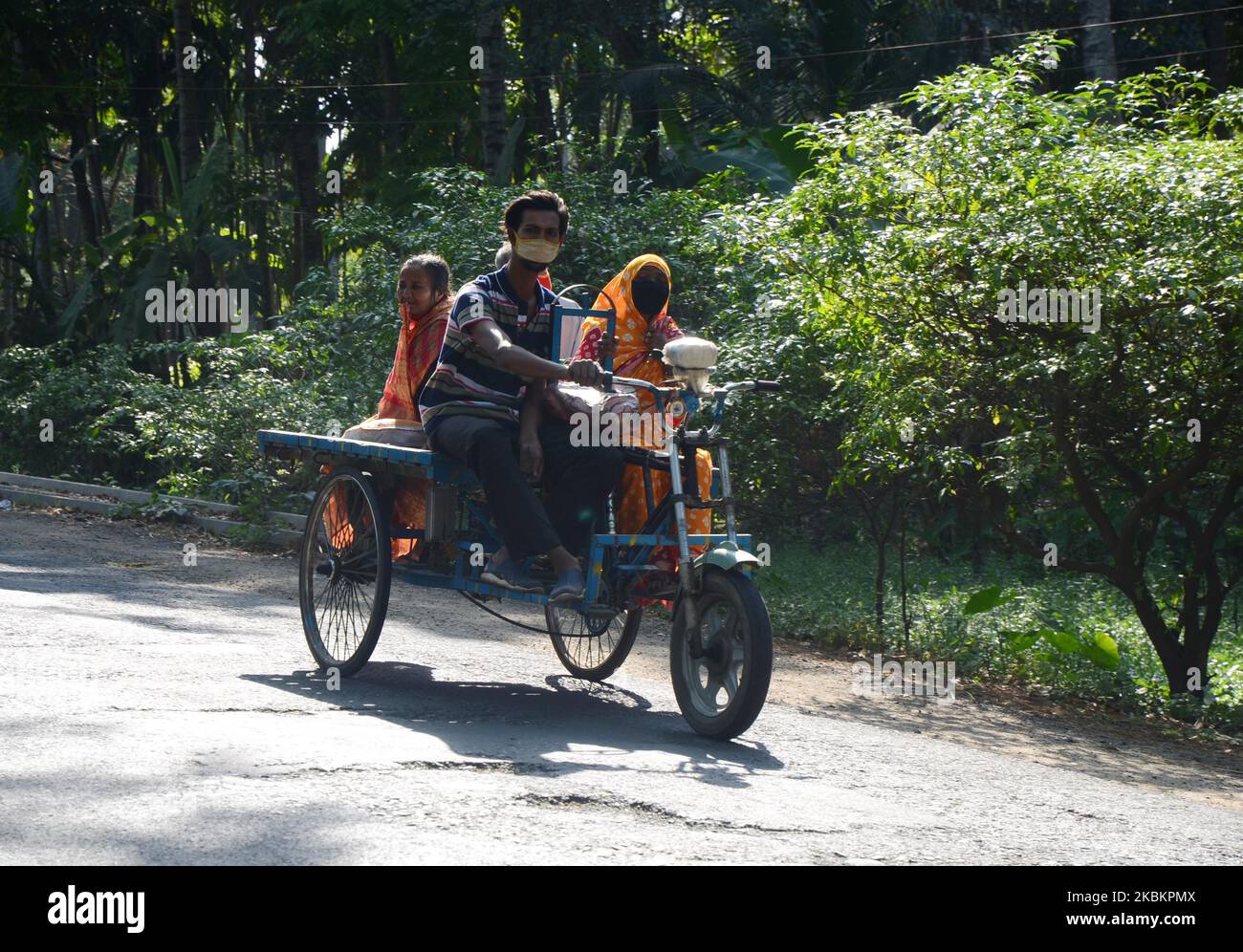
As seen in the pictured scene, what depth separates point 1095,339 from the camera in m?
7.41

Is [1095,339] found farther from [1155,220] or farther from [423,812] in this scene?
[423,812]

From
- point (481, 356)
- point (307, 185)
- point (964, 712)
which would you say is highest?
point (307, 185)

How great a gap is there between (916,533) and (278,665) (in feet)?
30.4

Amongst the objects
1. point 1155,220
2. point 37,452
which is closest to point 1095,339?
point 1155,220

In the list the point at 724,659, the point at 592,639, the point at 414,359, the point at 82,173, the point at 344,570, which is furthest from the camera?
the point at 82,173

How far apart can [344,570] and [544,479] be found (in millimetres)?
1152

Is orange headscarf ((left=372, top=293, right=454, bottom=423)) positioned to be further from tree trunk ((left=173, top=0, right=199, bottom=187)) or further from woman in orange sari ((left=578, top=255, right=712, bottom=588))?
tree trunk ((left=173, top=0, right=199, bottom=187))

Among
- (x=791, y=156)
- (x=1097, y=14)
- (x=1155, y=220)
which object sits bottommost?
(x=1155, y=220)

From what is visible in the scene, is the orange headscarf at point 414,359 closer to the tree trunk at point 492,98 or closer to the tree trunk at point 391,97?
the tree trunk at point 492,98

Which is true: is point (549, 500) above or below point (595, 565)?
above

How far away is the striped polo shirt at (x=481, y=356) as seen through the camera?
641cm

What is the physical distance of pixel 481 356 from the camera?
6449 mm

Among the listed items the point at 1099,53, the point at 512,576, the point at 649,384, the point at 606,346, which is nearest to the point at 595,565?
the point at 512,576

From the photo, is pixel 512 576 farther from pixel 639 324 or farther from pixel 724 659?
pixel 639 324
